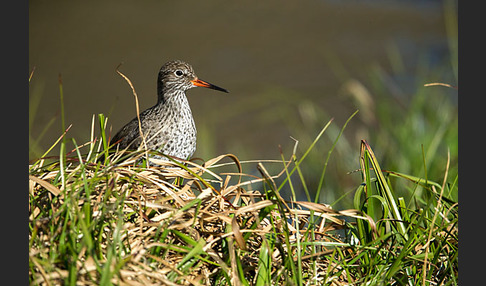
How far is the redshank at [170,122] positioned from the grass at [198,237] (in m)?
1.49

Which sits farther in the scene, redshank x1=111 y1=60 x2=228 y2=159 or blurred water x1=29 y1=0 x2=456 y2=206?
blurred water x1=29 y1=0 x2=456 y2=206

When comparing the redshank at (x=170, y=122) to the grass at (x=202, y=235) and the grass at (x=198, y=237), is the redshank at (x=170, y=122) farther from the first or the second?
the grass at (x=198, y=237)

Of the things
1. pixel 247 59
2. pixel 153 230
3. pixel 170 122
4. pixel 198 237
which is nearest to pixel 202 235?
pixel 198 237

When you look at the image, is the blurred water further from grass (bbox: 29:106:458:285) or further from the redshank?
grass (bbox: 29:106:458:285)

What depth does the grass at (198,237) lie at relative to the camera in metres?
2.46

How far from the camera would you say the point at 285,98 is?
7.09 metres

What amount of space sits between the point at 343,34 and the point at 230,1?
215 cm

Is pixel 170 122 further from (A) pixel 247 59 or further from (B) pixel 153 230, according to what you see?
(A) pixel 247 59

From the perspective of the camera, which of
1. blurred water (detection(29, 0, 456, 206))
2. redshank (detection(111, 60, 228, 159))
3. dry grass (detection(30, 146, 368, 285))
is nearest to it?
dry grass (detection(30, 146, 368, 285))

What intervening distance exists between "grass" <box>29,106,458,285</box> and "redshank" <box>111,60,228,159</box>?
58.5 inches

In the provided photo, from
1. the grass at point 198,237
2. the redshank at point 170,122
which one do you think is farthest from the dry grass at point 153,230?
the redshank at point 170,122

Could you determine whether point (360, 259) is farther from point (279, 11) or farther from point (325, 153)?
point (279, 11)

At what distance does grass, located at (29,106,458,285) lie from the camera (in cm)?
246

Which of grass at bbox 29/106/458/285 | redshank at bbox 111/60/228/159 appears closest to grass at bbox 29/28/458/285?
grass at bbox 29/106/458/285
